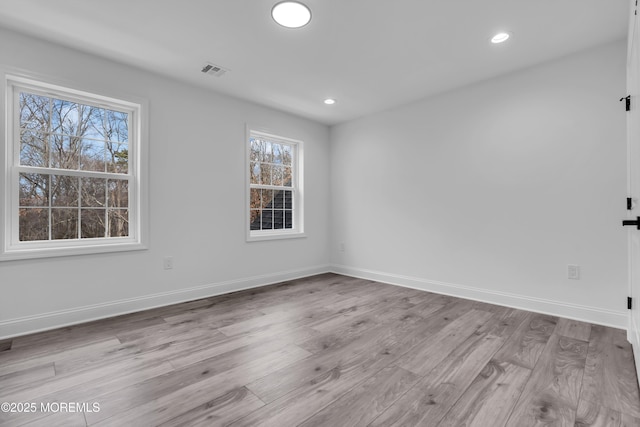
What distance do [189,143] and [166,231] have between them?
1011mm

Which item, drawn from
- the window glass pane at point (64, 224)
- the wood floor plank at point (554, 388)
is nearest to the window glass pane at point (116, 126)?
the window glass pane at point (64, 224)

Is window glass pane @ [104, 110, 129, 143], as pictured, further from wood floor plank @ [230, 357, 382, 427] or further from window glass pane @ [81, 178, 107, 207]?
wood floor plank @ [230, 357, 382, 427]

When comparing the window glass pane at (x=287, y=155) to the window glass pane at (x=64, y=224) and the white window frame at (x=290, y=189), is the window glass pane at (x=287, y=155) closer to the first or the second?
the white window frame at (x=290, y=189)

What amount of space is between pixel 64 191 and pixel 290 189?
2.61 metres

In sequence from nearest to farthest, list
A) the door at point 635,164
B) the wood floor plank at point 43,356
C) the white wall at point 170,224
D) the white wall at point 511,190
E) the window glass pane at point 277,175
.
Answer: the door at point 635,164 < the wood floor plank at point 43,356 < the white wall at point 170,224 < the white wall at point 511,190 < the window glass pane at point 277,175

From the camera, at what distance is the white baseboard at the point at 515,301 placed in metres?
2.56

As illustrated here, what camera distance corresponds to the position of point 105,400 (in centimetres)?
156

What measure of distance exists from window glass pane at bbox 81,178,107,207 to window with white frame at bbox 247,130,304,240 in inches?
61.1

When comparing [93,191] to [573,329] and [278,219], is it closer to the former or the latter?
[278,219]

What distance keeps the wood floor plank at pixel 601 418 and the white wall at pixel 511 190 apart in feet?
4.90

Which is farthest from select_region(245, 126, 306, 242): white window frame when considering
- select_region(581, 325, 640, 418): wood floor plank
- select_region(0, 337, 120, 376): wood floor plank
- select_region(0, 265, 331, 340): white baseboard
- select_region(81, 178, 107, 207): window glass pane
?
select_region(581, 325, 640, 418): wood floor plank

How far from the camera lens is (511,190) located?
122 inches

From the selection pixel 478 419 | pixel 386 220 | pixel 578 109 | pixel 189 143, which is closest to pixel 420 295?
pixel 386 220

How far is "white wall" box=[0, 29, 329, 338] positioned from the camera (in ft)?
8.10
